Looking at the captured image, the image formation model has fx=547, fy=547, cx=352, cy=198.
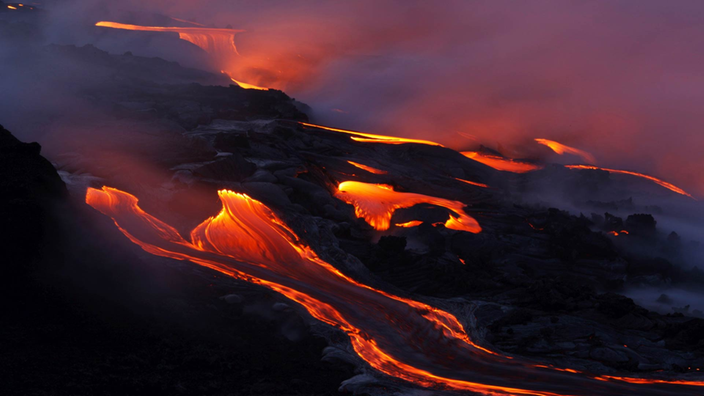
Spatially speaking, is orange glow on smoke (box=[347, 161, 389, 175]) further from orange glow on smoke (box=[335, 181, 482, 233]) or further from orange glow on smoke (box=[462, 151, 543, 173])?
orange glow on smoke (box=[462, 151, 543, 173])

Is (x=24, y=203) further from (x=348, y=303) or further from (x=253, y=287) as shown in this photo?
(x=348, y=303)

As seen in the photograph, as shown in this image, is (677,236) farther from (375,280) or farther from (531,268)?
(375,280)

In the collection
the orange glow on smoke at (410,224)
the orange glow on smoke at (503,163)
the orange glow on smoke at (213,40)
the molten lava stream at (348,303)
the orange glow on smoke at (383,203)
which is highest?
the orange glow on smoke at (213,40)

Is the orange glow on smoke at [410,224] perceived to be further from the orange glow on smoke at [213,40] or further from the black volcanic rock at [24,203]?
the orange glow on smoke at [213,40]

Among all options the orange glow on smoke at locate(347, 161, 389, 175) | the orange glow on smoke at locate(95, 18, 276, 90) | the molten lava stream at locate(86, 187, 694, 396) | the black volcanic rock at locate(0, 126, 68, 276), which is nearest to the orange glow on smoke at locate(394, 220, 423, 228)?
the orange glow on smoke at locate(347, 161, 389, 175)

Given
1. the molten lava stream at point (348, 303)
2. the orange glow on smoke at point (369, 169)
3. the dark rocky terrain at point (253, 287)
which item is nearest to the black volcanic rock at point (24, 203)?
the dark rocky terrain at point (253, 287)

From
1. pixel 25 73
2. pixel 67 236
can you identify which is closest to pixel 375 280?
pixel 67 236

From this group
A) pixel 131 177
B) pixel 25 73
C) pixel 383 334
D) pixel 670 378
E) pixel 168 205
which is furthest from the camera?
pixel 25 73
